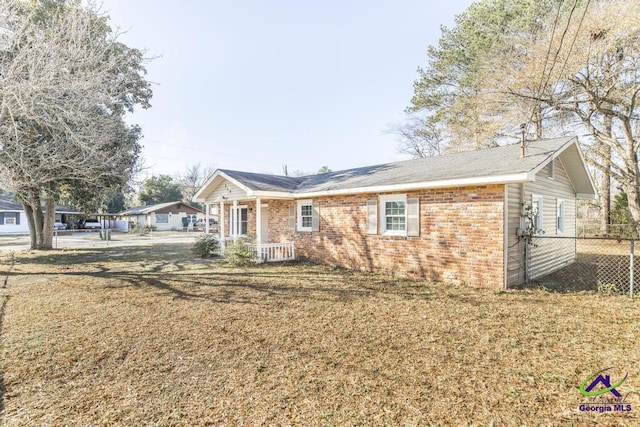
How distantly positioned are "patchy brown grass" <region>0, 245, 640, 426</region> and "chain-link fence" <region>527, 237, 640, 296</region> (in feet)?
2.94

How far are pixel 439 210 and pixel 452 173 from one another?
992 mm

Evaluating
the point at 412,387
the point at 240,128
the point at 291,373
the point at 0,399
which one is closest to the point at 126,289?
the point at 0,399

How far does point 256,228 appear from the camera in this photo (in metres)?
12.9

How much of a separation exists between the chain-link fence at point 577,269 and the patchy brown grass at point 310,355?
0.90 metres

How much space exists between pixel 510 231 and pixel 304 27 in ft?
33.3

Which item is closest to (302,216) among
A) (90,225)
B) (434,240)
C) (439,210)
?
(434,240)

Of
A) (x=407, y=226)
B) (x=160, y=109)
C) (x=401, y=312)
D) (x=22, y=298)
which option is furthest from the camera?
(x=160, y=109)

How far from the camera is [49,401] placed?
3.05 m

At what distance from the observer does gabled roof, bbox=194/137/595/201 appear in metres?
7.29

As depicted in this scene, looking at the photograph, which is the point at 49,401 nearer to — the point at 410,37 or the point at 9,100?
the point at 9,100

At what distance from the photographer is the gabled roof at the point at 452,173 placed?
7.29m

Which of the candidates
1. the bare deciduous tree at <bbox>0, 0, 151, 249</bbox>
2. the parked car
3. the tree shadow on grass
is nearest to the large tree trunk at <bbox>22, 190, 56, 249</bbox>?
the bare deciduous tree at <bbox>0, 0, 151, 249</bbox>

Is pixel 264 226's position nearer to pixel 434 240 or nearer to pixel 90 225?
pixel 434 240

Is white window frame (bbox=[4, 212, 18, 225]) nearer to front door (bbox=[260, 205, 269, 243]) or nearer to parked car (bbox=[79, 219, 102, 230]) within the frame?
parked car (bbox=[79, 219, 102, 230])
